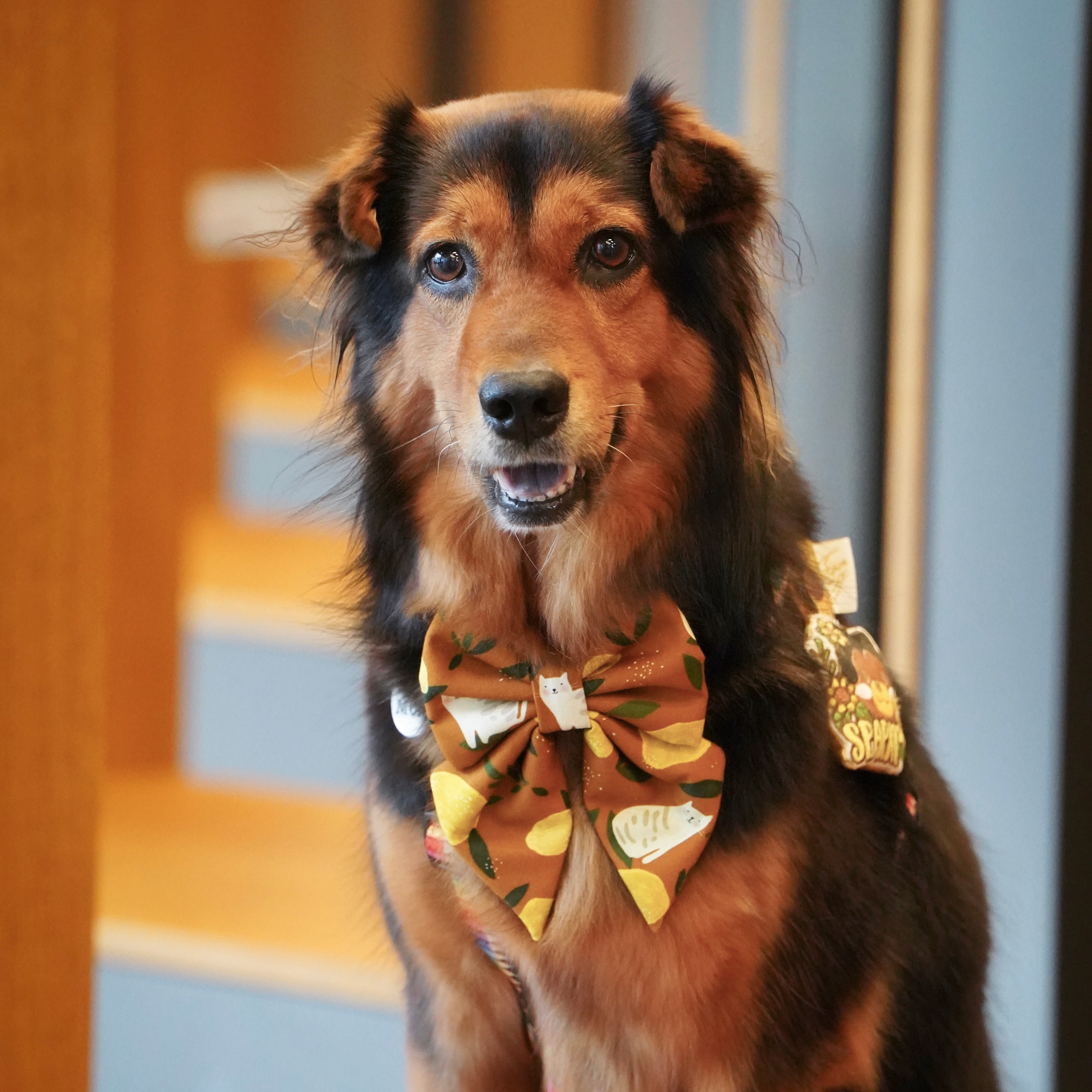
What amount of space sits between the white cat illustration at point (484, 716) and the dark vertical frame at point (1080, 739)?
3.52 ft

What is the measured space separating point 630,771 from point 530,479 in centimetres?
30

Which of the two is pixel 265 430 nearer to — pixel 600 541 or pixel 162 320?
pixel 162 320

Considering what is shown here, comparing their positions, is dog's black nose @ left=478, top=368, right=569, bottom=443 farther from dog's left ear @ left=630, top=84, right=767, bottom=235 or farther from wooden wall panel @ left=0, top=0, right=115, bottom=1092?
wooden wall panel @ left=0, top=0, right=115, bottom=1092

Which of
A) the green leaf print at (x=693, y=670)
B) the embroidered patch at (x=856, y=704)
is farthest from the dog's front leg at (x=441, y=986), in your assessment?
the embroidered patch at (x=856, y=704)

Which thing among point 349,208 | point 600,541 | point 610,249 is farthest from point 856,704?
point 349,208

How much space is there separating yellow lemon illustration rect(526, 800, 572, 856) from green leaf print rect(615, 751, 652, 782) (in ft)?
0.22

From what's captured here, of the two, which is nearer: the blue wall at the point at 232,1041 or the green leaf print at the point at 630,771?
the green leaf print at the point at 630,771

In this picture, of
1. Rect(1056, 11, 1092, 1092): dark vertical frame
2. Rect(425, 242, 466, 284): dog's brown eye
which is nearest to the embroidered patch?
Rect(425, 242, 466, 284): dog's brown eye

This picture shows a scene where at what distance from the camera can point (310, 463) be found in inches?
110

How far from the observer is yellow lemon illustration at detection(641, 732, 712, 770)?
108cm

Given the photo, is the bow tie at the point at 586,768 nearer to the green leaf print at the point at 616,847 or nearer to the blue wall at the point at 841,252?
the green leaf print at the point at 616,847

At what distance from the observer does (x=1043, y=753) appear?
1831 mm

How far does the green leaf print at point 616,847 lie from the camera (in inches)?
42.8

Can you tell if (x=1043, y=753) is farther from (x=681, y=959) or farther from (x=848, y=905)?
(x=681, y=959)
